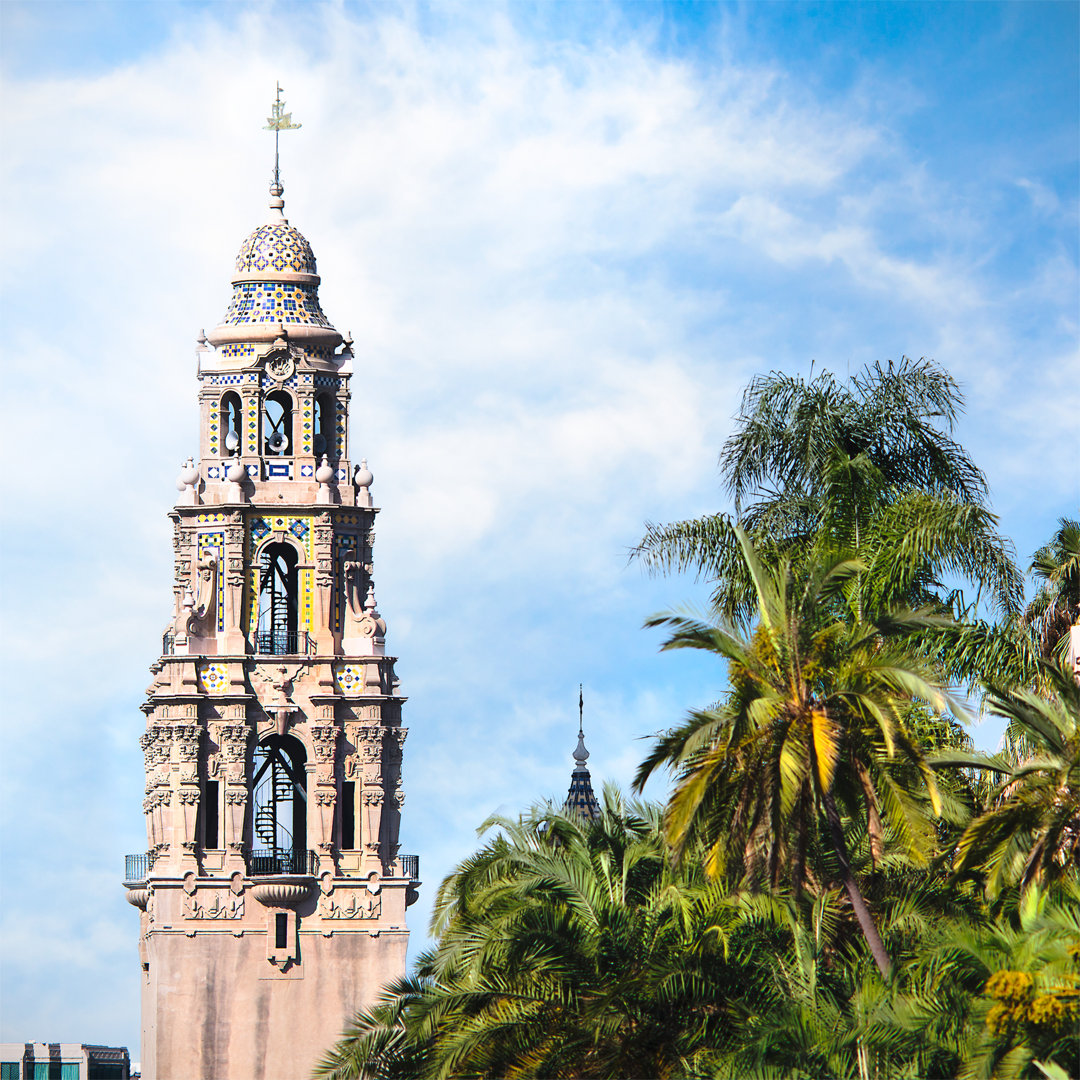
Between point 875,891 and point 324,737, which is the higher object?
point 324,737

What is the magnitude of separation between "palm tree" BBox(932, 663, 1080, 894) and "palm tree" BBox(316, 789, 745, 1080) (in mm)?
4332

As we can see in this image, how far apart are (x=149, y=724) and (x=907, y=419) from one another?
1195 inches

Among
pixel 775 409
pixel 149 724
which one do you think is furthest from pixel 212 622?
pixel 775 409

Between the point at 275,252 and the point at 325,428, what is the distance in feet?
17.0

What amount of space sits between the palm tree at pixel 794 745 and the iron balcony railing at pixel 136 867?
129 ft

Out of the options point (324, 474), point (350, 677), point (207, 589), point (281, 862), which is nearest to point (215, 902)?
point (281, 862)

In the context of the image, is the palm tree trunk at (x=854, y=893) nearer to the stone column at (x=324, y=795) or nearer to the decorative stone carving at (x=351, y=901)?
the stone column at (x=324, y=795)

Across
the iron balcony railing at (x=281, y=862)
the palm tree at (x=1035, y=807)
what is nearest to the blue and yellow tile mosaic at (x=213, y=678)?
the iron balcony railing at (x=281, y=862)

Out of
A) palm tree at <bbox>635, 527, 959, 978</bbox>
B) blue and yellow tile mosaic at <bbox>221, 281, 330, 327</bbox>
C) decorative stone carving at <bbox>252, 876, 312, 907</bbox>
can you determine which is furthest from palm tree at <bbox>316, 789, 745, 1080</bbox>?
blue and yellow tile mosaic at <bbox>221, 281, 330, 327</bbox>

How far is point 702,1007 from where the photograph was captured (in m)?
48.0

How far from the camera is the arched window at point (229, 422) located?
85.5 metres

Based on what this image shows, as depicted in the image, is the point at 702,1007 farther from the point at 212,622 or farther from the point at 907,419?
the point at 212,622

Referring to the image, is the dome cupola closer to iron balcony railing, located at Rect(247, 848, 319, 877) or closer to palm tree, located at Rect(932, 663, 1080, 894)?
iron balcony railing, located at Rect(247, 848, 319, 877)

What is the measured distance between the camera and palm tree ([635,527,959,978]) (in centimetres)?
4531
